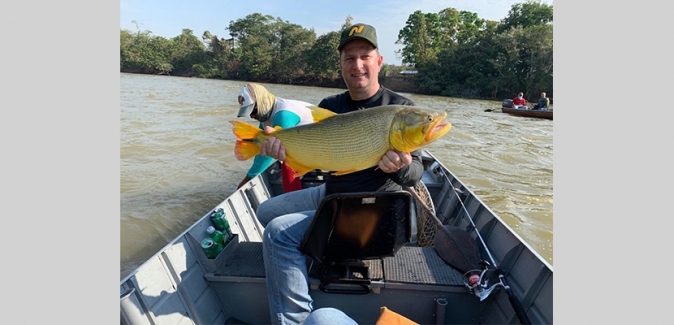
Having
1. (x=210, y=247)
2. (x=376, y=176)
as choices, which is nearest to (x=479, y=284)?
(x=376, y=176)

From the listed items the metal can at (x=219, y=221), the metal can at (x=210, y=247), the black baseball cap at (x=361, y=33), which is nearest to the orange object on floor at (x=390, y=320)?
the metal can at (x=210, y=247)

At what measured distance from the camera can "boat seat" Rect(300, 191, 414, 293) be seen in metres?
2.24

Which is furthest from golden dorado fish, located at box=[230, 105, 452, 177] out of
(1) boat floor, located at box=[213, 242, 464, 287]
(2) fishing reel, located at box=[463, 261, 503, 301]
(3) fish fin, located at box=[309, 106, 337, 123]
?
(2) fishing reel, located at box=[463, 261, 503, 301]

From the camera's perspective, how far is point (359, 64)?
2.58m

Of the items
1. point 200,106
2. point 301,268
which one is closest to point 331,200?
point 301,268

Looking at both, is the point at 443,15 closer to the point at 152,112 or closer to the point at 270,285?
the point at 152,112

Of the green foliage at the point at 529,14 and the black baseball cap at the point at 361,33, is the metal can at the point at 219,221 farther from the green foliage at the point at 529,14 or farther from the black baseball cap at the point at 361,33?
the green foliage at the point at 529,14

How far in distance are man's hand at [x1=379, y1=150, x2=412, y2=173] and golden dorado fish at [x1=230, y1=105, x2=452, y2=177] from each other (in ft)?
0.09

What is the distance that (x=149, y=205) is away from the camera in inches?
312

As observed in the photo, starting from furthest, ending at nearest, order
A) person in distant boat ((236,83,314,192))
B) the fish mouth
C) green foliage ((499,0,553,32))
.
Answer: green foliage ((499,0,553,32)), person in distant boat ((236,83,314,192)), the fish mouth

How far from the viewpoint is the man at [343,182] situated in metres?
2.32

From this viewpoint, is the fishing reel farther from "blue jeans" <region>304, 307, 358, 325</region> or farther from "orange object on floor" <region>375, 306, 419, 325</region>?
"blue jeans" <region>304, 307, 358, 325</region>

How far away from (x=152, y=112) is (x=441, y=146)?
14751 mm

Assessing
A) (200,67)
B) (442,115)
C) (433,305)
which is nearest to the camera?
(442,115)
